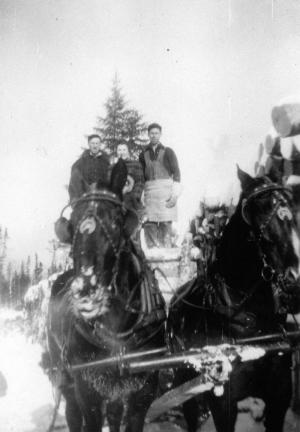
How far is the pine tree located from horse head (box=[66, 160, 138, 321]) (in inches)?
65.7

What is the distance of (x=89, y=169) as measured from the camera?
3.55m

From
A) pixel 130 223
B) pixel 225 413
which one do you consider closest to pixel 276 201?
pixel 130 223

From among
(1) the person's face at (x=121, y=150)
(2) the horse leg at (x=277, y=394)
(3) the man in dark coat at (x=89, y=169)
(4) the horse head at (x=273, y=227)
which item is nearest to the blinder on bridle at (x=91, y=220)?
(3) the man in dark coat at (x=89, y=169)

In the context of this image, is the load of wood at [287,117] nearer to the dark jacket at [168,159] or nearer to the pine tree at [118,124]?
the dark jacket at [168,159]

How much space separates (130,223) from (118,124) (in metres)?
1.93

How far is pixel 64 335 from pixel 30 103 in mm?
2351

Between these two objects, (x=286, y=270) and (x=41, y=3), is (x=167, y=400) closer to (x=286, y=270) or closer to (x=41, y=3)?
(x=286, y=270)

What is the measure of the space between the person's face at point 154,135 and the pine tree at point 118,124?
16 cm

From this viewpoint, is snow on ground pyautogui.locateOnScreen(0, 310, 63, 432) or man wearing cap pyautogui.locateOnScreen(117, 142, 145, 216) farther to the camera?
snow on ground pyautogui.locateOnScreen(0, 310, 63, 432)

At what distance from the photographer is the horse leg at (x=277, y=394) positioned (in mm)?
2975

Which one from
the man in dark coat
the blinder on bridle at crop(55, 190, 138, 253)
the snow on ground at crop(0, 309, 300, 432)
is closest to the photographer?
the blinder on bridle at crop(55, 190, 138, 253)

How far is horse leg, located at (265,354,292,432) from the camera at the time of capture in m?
2.97

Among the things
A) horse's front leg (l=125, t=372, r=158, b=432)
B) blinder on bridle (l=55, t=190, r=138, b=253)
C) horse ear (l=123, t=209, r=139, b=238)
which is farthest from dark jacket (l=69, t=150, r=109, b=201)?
horse's front leg (l=125, t=372, r=158, b=432)

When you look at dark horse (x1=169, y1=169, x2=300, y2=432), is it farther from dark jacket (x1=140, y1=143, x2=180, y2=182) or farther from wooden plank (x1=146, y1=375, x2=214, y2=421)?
dark jacket (x1=140, y1=143, x2=180, y2=182)
